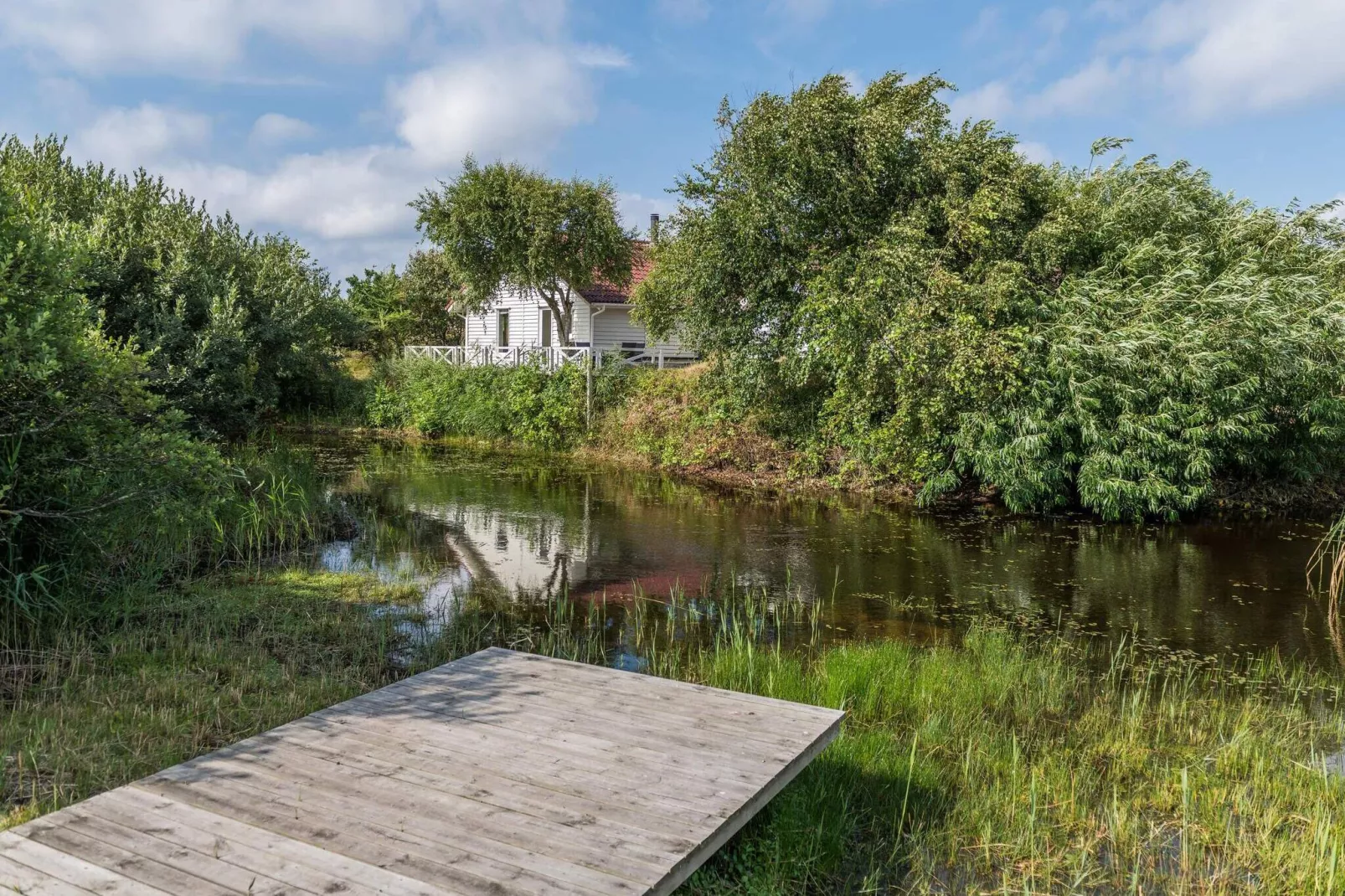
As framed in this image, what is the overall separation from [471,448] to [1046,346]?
16193mm

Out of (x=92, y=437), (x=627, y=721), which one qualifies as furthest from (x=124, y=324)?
(x=627, y=721)

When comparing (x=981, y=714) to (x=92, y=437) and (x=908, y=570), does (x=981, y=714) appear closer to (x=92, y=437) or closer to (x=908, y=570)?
(x=908, y=570)

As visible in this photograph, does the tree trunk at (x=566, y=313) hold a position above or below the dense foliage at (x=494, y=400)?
above

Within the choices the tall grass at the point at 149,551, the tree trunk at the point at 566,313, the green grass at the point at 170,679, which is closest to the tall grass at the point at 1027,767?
the green grass at the point at 170,679

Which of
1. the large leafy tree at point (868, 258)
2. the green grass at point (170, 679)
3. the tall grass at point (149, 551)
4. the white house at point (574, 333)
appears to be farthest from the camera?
the white house at point (574, 333)

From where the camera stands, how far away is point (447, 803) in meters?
3.54

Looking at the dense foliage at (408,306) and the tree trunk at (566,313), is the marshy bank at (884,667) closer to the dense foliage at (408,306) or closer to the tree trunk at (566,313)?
the tree trunk at (566,313)

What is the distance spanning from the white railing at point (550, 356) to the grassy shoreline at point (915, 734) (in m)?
17.1

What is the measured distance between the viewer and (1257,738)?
6.02 meters

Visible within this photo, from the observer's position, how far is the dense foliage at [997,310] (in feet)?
48.5

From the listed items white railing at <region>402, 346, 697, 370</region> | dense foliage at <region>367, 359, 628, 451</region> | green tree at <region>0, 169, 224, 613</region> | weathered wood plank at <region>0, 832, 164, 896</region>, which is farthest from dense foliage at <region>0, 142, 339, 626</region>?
white railing at <region>402, 346, 697, 370</region>

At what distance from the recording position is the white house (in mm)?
28406

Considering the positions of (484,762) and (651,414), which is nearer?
(484,762)

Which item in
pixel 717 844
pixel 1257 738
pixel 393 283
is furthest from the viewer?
pixel 393 283
